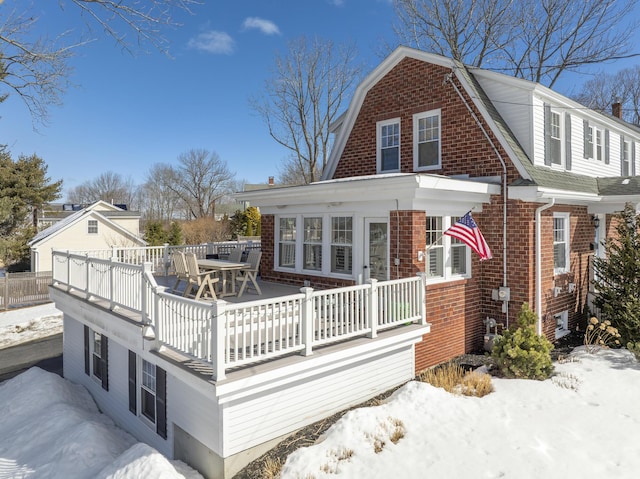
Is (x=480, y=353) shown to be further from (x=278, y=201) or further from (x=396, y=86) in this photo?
(x=396, y=86)

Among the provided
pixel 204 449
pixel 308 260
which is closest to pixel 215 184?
pixel 308 260

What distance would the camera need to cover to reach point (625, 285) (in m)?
9.21

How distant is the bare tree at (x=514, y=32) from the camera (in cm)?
1806

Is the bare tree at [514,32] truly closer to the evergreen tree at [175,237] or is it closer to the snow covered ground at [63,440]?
the snow covered ground at [63,440]

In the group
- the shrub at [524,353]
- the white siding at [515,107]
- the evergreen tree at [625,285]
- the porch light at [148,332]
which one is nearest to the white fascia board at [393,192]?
the white siding at [515,107]

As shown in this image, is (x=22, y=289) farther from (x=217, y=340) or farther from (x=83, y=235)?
(x=217, y=340)

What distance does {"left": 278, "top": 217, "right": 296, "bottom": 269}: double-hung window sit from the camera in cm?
1078

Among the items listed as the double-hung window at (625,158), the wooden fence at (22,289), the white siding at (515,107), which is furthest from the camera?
the wooden fence at (22,289)

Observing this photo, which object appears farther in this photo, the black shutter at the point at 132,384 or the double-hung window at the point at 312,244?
the double-hung window at the point at 312,244

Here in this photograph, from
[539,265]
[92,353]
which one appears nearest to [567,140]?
[539,265]

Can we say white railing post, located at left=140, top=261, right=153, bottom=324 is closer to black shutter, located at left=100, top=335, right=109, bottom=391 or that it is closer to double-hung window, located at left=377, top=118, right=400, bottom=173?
black shutter, located at left=100, top=335, right=109, bottom=391

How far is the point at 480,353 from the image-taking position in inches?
359

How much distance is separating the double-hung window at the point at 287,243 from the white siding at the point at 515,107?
608 cm

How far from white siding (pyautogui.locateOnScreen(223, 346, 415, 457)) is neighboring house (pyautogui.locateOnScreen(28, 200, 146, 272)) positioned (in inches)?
1007
